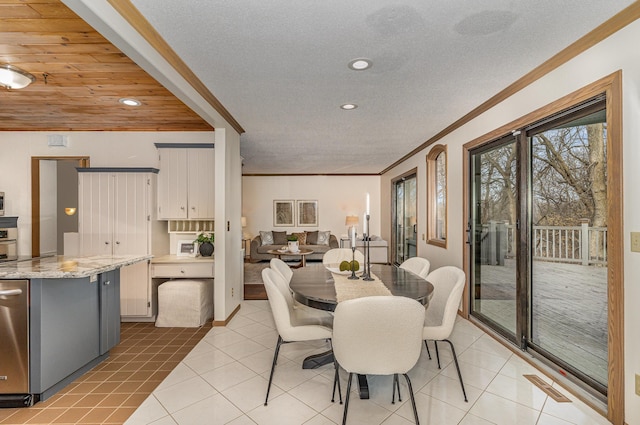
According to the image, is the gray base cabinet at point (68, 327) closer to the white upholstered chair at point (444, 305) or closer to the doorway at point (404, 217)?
the white upholstered chair at point (444, 305)

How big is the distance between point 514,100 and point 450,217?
1.74 meters

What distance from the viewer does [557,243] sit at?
2.66 metres

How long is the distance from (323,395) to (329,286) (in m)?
0.74

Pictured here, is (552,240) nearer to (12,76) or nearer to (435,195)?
(435,195)

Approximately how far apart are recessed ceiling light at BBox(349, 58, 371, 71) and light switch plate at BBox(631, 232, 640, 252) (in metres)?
1.95

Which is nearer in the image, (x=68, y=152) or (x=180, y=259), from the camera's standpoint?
(x=180, y=259)

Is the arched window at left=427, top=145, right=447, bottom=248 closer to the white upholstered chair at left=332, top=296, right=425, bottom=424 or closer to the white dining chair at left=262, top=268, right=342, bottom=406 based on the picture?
the white dining chair at left=262, top=268, right=342, bottom=406

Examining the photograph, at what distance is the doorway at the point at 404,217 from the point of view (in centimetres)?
631

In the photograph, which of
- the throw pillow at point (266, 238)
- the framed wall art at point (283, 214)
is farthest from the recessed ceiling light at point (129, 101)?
the framed wall art at point (283, 214)

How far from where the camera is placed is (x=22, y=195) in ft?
14.2

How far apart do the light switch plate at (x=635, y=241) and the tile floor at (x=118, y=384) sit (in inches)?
124

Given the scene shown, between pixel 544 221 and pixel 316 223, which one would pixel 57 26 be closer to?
pixel 544 221

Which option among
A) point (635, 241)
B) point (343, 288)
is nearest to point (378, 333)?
point (343, 288)

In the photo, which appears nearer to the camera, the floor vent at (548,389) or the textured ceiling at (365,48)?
the textured ceiling at (365,48)
